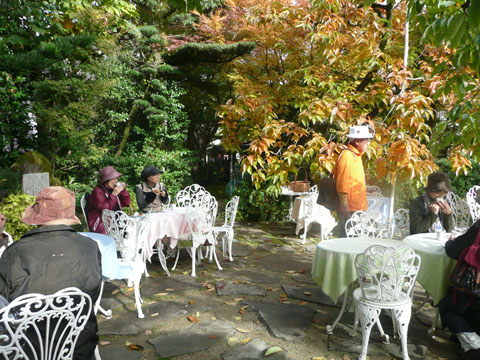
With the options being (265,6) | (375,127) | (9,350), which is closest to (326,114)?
(375,127)

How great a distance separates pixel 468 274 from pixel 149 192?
4.64 m

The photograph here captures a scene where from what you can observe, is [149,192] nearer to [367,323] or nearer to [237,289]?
[237,289]

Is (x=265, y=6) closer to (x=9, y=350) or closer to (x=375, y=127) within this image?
(x=375, y=127)

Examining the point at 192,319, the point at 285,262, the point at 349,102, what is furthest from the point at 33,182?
the point at 349,102

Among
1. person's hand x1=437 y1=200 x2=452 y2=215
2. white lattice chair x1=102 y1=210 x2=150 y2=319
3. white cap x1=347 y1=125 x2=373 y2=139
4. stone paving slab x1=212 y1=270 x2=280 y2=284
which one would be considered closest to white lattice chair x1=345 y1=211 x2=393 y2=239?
person's hand x1=437 y1=200 x2=452 y2=215

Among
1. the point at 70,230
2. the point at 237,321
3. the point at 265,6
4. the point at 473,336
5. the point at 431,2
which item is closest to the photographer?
the point at 70,230

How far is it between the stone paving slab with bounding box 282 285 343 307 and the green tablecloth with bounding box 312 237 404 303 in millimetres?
786

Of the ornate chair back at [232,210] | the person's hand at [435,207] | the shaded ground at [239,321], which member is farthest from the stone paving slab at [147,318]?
the person's hand at [435,207]

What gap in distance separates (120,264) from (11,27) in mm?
6692

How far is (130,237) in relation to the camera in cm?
460

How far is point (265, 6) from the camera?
19.7 feet

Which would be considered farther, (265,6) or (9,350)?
(265,6)

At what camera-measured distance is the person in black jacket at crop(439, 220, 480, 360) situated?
→ 3.20 meters

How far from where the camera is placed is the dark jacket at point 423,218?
4668 millimetres
